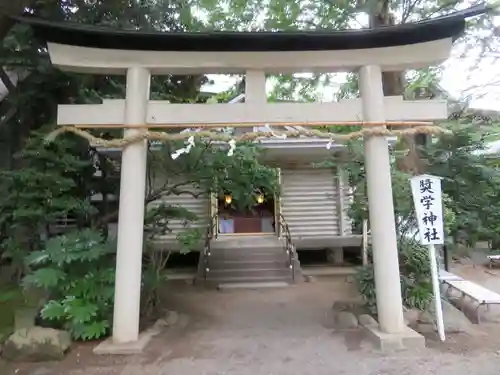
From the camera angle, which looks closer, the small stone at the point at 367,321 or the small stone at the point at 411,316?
the small stone at the point at 367,321

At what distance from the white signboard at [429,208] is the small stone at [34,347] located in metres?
5.39

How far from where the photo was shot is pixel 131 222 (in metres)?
5.93

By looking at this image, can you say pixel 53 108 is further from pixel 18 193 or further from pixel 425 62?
pixel 425 62

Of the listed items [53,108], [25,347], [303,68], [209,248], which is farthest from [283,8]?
[25,347]

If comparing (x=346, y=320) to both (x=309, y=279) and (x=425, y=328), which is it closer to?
(x=425, y=328)

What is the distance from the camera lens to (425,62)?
6.22 m

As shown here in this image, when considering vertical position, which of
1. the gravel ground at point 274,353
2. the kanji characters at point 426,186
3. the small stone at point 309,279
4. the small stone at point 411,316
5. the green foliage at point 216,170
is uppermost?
the green foliage at point 216,170

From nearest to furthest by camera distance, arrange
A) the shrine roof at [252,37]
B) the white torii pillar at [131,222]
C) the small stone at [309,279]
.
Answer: the shrine roof at [252,37], the white torii pillar at [131,222], the small stone at [309,279]

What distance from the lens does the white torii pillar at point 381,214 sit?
596 centimetres

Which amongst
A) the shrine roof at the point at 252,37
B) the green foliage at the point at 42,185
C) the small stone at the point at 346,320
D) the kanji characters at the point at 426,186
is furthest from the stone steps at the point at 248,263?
the shrine roof at the point at 252,37

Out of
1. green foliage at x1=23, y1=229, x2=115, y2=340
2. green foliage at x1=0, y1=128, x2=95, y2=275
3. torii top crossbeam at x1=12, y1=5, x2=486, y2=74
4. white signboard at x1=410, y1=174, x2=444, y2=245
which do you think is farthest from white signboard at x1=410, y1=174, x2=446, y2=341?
green foliage at x1=0, y1=128, x2=95, y2=275

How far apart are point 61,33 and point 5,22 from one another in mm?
2224

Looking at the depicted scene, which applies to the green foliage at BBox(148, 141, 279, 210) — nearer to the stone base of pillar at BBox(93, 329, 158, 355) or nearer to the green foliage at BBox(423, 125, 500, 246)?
the stone base of pillar at BBox(93, 329, 158, 355)

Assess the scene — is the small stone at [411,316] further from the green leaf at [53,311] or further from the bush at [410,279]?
the green leaf at [53,311]
